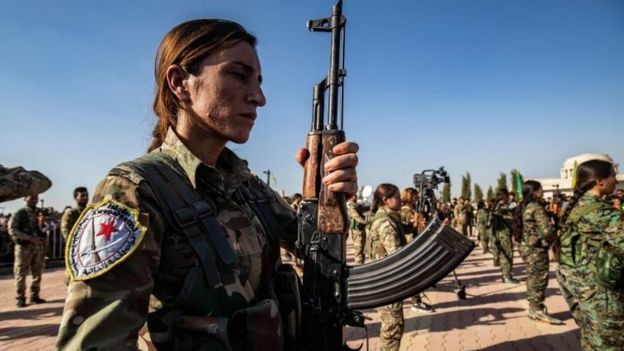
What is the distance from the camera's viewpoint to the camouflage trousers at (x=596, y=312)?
10.9 ft

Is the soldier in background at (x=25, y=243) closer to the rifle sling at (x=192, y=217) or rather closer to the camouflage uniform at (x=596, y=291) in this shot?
the rifle sling at (x=192, y=217)

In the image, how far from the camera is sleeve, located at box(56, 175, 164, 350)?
3.06 ft

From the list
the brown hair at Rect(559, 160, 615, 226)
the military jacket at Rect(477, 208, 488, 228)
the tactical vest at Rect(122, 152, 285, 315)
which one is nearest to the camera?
the tactical vest at Rect(122, 152, 285, 315)

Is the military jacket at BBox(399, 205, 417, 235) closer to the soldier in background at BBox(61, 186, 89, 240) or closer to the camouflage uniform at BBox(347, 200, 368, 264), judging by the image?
the camouflage uniform at BBox(347, 200, 368, 264)

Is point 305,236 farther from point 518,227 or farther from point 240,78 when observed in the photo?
point 518,227

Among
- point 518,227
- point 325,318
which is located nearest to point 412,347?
point 518,227

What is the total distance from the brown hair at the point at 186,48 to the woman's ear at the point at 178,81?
0.07 ft

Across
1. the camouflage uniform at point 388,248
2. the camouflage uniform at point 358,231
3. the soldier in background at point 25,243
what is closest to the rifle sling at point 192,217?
the camouflage uniform at point 388,248

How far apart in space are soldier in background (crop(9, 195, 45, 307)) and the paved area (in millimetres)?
555

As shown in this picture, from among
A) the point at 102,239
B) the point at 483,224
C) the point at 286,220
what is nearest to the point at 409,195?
the point at 286,220

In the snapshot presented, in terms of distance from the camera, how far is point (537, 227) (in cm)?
633

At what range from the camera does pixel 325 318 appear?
1646 mm

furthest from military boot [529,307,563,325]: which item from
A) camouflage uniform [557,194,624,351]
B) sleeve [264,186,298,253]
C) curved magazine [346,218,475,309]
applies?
sleeve [264,186,298,253]

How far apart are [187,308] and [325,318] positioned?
2.27ft
